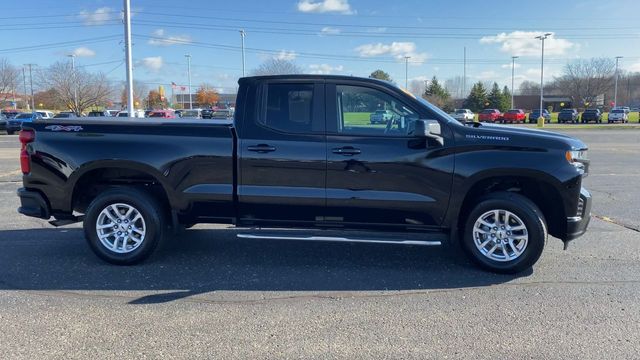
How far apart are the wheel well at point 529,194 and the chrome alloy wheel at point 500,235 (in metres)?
0.19

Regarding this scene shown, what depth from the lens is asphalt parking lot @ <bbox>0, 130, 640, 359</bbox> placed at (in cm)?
351

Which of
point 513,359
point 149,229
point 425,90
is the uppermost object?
point 425,90

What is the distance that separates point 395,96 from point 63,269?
380 cm

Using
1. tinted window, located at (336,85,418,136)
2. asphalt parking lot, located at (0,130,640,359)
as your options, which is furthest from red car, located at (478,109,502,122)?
tinted window, located at (336,85,418,136)

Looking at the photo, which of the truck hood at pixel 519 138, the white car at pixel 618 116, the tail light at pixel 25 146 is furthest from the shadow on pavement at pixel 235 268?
the white car at pixel 618 116

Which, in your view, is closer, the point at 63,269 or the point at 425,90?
the point at 63,269

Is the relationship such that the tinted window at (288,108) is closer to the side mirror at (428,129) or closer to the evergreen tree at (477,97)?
Result: the side mirror at (428,129)

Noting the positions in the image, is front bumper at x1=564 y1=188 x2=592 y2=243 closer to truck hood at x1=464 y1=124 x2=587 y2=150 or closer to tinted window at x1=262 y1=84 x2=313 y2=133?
truck hood at x1=464 y1=124 x2=587 y2=150

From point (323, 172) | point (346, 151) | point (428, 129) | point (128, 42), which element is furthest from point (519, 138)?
point (128, 42)

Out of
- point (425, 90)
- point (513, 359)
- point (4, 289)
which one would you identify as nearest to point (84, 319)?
point (4, 289)

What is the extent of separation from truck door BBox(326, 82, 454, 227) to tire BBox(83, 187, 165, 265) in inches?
72.5

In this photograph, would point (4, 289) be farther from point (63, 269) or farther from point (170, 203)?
point (170, 203)

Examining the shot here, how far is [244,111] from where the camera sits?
5160 mm

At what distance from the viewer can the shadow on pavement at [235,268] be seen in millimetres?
4715
